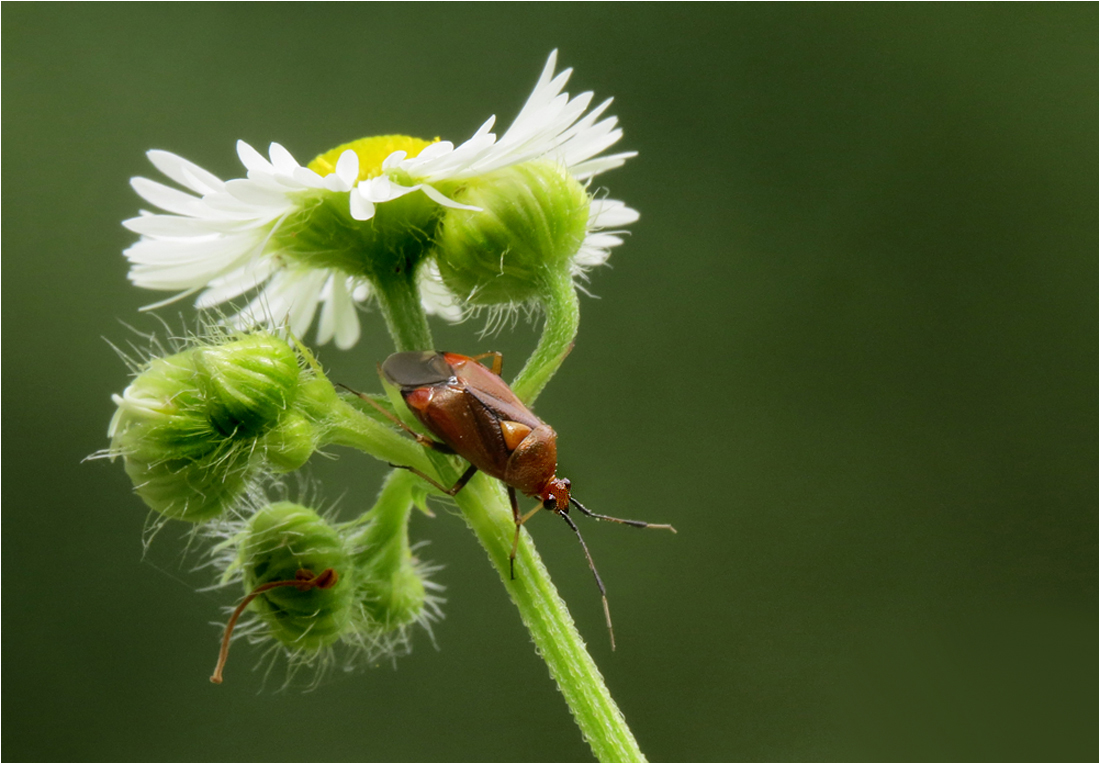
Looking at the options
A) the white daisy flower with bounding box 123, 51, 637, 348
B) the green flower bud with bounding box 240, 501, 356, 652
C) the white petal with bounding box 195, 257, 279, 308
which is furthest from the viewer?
the white petal with bounding box 195, 257, 279, 308

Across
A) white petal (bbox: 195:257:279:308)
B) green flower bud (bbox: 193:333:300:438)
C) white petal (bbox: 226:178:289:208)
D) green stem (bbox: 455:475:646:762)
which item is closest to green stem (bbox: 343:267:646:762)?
green stem (bbox: 455:475:646:762)

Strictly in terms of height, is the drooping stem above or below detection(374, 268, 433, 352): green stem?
below

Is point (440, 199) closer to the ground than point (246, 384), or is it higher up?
higher up

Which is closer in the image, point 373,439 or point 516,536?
point 516,536

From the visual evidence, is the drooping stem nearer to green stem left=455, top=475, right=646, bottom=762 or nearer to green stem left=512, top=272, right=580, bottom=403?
green stem left=455, top=475, right=646, bottom=762

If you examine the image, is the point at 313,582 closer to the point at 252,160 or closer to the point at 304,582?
the point at 304,582

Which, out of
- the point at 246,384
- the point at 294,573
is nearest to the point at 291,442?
the point at 246,384
